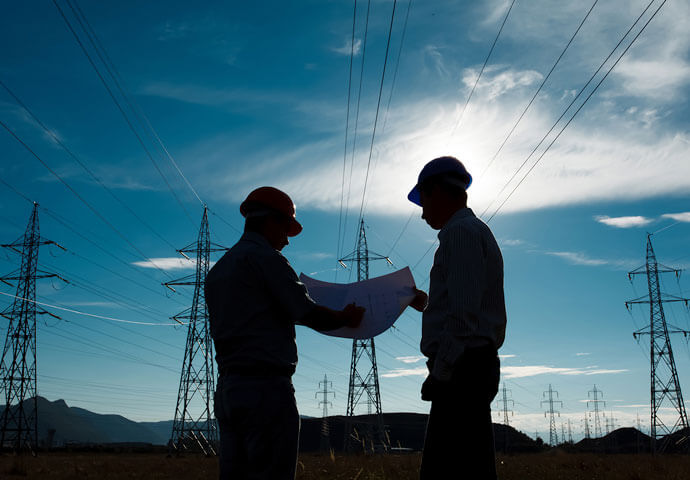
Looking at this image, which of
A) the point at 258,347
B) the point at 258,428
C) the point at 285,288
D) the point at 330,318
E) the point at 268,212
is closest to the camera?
the point at 258,428

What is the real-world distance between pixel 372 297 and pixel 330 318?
700 millimetres

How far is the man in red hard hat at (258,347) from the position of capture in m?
3.30

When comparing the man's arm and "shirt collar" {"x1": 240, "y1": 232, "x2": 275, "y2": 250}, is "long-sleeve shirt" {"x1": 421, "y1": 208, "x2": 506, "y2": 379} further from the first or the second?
"shirt collar" {"x1": 240, "y1": 232, "x2": 275, "y2": 250}

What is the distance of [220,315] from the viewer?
143 inches

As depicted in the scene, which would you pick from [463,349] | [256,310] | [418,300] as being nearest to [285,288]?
[256,310]

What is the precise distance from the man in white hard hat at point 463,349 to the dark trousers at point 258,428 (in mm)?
769

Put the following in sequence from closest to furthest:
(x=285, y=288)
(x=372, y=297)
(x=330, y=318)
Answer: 1. (x=285, y=288)
2. (x=330, y=318)
3. (x=372, y=297)

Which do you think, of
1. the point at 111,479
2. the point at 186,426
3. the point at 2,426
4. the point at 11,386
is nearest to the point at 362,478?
the point at 111,479

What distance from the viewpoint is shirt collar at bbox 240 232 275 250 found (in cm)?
376

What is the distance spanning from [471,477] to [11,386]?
39.9 meters

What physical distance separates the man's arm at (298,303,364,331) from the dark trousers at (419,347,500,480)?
98 cm

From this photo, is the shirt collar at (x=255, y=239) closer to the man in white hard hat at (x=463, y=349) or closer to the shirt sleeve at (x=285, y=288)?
the shirt sleeve at (x=285, y=288)

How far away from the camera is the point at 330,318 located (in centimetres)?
378

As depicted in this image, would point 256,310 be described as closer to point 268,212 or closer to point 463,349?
point 268,212
